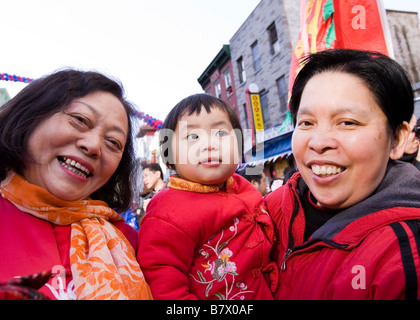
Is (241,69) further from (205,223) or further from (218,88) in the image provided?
(205,223)

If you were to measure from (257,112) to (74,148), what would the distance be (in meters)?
12.8

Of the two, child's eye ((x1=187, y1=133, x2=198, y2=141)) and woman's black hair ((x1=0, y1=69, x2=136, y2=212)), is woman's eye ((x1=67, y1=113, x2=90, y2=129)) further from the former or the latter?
child's eye ((x1=187, y1=133, x2=198, y2=141))

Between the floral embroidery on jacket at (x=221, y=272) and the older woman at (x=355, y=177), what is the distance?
9.6 inches

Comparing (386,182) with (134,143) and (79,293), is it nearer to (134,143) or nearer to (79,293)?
(79,293)

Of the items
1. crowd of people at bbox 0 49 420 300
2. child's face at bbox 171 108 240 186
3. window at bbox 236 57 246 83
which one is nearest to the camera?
crowd of people at bbox 0 49 420 300

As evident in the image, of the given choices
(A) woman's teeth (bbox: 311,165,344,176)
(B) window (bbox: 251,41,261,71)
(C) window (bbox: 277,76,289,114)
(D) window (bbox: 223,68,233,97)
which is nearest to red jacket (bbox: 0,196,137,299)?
(A) woman's teeth (bbox: 311,165,344,176)

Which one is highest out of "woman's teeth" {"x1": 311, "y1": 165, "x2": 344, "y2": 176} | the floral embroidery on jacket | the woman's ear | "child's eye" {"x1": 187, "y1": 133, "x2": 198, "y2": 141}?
"child's eye" {"x1": 187, "y1": 133, "x2": 198, "y2": 141}

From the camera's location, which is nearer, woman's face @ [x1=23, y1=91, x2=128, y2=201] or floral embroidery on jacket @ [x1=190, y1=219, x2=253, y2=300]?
woman's face @ [x1=23, y1=91, x2=128, y2=201]

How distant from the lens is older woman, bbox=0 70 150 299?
1.12m

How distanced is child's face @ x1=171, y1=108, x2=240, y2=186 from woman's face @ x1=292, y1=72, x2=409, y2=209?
22.5 inches

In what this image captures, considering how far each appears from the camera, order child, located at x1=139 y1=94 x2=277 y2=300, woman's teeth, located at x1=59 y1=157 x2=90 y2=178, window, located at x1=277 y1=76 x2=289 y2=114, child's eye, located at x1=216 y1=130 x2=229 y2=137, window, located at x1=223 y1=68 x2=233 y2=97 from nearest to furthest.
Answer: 1. woman's teeth, located at x1=59 y1=157 x2=90 y2=178
2. child, located at x1=139 y1=94 x2=277 y2=300
3. child's eye, located at x1=216 y1=130 x2=229 y2=137
4. window, located at x1=277 y1=76 x2=289 y2=114
5. window, located at x1=223 y1=68 x2=233 y2=97

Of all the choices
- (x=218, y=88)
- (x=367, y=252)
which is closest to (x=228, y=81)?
(x=218, y=88)

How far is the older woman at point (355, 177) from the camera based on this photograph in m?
1.04

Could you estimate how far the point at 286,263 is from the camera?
1.45m
